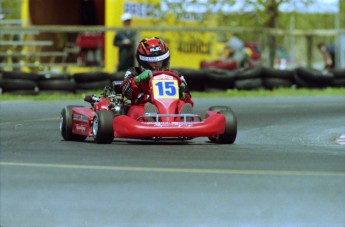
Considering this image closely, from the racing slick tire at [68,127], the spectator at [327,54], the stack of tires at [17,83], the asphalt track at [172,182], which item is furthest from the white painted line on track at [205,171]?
the spectator at [327,54]

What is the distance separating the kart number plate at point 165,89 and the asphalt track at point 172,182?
51 centimetres

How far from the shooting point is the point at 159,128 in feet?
36.1

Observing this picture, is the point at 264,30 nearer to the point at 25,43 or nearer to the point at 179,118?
the point at 25,43

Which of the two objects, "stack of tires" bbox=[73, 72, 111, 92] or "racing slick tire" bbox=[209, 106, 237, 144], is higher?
"racing slick tire" bbox=[209, 106, 237, 144]

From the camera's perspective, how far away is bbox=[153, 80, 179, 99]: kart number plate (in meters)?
11.7

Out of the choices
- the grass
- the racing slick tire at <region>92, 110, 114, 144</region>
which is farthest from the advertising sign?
the racing slick tire at <region>92, 110, 114, 144</region>

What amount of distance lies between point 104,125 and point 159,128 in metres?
0.55

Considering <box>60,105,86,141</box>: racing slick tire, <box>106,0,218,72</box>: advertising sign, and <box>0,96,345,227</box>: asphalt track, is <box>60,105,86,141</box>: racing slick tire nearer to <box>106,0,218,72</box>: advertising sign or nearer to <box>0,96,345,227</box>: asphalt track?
<box>0,96,345,227</box>: asphalt track

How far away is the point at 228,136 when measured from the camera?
11.5m

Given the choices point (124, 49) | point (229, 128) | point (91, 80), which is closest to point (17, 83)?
point (91, 80)

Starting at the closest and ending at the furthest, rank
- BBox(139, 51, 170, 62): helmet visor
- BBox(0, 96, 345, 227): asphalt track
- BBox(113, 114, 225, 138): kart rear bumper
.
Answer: BBox(0, 96, 345, 227): asphalt track
BBox(113, 114, 225, 138): kart rear bumper
BBox(139, 51, 170, 62): helmet visor

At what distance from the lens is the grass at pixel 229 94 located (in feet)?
68.7

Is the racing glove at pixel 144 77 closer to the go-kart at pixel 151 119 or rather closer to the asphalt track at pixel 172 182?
the go-kart at pixel 151 119

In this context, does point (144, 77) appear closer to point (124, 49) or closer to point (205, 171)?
point (205, 171)
